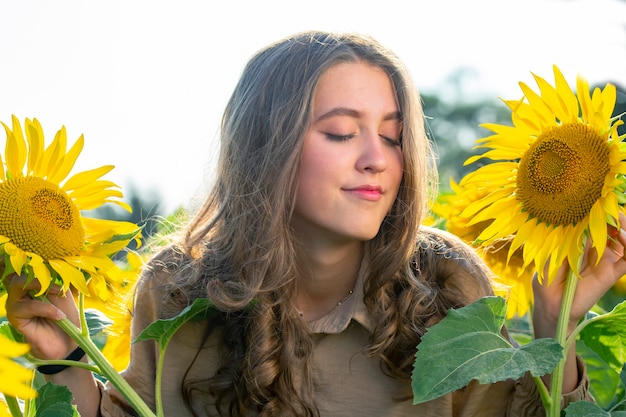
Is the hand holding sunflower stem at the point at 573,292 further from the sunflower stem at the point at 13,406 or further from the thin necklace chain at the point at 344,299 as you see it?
the sunflower stem at the point at 13,406

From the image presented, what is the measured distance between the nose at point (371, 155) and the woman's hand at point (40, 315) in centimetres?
56

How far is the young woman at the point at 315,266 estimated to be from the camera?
170 centimetres

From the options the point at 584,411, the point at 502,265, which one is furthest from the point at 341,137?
the point at 584,411

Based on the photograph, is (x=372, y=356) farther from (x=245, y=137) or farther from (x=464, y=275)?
(x=245, y=137)

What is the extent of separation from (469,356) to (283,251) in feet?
2.14

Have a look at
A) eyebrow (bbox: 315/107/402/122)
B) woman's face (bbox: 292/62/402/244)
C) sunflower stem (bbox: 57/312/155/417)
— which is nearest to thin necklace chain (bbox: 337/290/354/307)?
woman's face (bbox: 292/62/402/244)

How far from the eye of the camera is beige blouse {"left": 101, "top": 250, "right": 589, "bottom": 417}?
5.78ft

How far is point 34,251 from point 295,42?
0.79 meters

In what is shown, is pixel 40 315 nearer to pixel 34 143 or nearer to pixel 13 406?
pixel 13 406

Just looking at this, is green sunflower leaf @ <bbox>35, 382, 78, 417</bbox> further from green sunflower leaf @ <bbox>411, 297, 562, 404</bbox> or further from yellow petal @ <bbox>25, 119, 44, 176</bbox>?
green sunflower leaf @ <bbox>411, 297, 562, 404</bbox>

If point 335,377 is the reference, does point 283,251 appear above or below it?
above

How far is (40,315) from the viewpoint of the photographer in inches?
52.8

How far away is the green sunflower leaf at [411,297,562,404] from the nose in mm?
451

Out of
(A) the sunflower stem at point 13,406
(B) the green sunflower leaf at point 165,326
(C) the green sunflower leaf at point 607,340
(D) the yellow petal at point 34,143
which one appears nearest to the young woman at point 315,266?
(C) the green sunflower leaf at point 607,340
